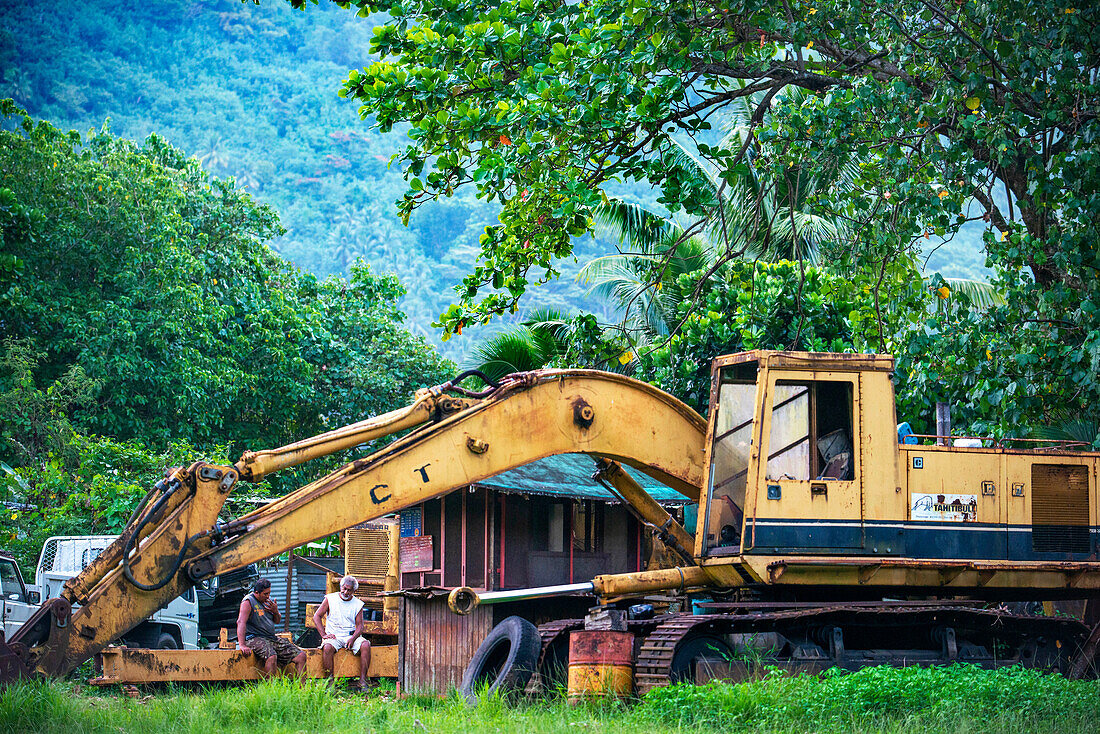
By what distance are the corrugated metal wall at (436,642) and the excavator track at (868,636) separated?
3.47 m

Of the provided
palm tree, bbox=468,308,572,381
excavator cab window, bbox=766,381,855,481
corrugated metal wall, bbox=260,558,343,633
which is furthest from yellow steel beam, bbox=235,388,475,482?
corrugated metal wall, bbox=260,558,343,633

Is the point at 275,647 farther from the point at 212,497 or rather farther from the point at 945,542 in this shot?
the point at 945,542

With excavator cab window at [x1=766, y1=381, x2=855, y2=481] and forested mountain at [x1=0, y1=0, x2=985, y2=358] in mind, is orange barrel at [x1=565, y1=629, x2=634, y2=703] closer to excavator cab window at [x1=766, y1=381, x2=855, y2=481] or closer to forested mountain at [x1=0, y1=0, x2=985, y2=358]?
excavator cab window at [x1=766, y1=381, x2=855, y2=481]

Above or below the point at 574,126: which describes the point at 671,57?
above

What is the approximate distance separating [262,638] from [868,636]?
6.66 metres

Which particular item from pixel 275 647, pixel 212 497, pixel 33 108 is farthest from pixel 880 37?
pixel 33 108

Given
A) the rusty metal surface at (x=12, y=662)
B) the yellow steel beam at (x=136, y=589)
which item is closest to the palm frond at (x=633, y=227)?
the yellow steel beam at (x=136, y=589)

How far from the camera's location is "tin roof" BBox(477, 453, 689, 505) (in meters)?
15.5

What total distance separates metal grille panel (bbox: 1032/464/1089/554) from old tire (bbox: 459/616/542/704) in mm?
5126

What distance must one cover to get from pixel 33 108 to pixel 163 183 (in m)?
72.9

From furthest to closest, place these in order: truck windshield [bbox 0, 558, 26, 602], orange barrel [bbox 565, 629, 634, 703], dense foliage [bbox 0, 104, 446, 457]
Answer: dense foliage [bbox 0, 104, 446, 457] → truck windshield [bbox 0, 558, 26, 602] → orange barrel [bbox 565, 629, 634, 703]

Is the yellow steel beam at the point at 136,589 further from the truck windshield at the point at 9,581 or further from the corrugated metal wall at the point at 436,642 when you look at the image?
the truck windshield at the point at 9,581

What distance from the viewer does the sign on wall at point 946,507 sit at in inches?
412

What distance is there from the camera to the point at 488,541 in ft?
53.2
